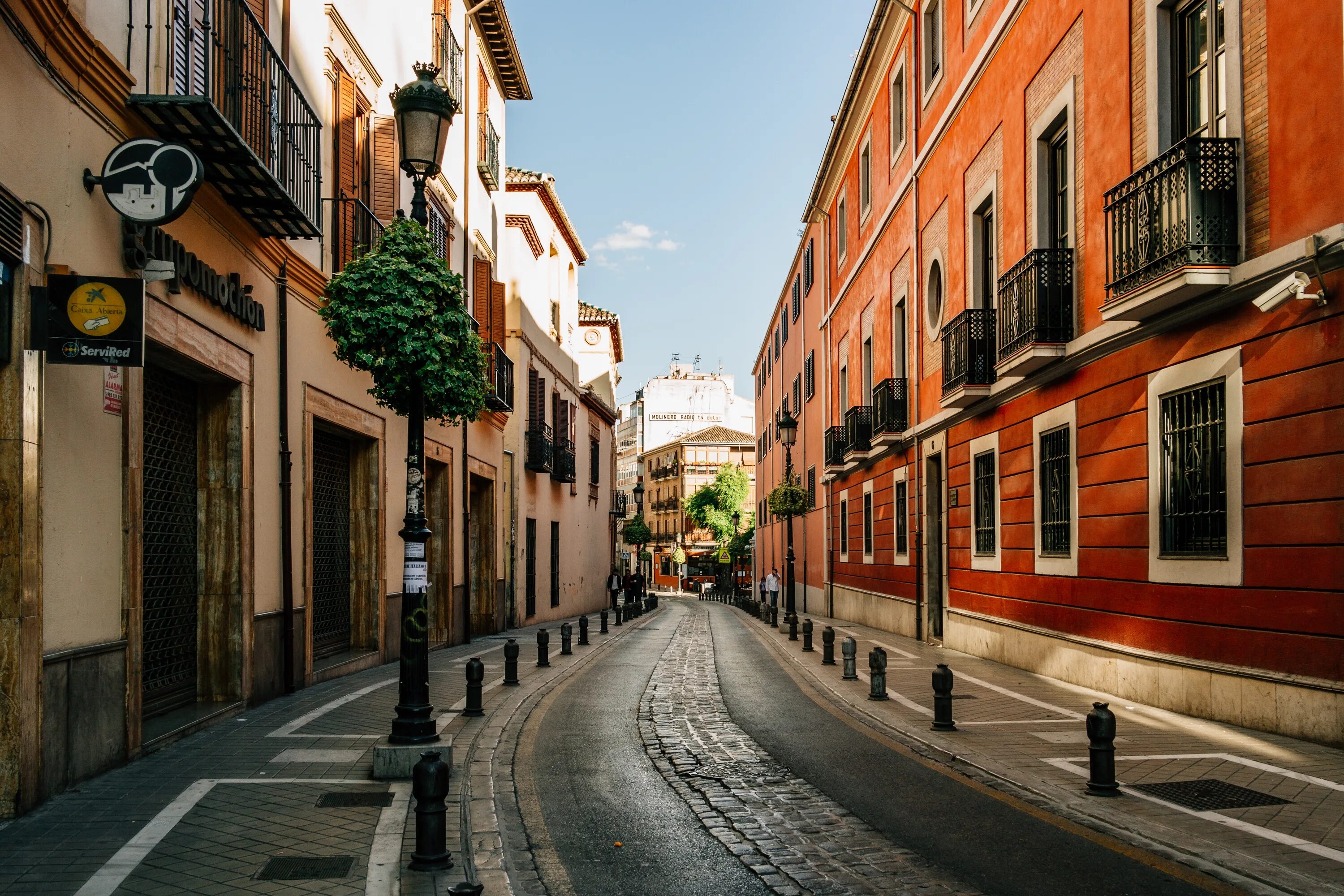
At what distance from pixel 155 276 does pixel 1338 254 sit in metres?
9.36

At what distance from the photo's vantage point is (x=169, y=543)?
10406 mm

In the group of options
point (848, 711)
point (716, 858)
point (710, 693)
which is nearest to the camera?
point (716, 858)

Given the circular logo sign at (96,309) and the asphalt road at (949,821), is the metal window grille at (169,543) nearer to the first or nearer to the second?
the circular logo sign at (96,309)

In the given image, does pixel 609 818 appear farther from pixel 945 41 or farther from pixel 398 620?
pixel 945 41

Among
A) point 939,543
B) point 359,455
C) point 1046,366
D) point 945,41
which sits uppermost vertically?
point 945,41

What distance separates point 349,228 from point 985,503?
35.9 feet

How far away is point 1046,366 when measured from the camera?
14.5 m

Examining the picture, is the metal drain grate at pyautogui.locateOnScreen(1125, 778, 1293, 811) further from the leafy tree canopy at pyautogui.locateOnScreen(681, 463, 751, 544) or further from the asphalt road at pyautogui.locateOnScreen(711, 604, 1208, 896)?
the leafy tree canopy at pyautogui.locateOnScreen(681, 463, 751, 544)

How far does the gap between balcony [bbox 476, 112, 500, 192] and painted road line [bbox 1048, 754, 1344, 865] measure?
1876 centimetres

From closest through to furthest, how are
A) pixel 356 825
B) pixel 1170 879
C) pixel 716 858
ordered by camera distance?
pixel 1170 879
pixel 716 858
pixel 356 825

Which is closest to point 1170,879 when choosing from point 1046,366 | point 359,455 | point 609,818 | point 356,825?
point 609,818

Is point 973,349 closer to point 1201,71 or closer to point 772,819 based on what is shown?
point 1201,71

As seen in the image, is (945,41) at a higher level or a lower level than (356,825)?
higher

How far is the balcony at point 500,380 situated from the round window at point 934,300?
8.62 m
